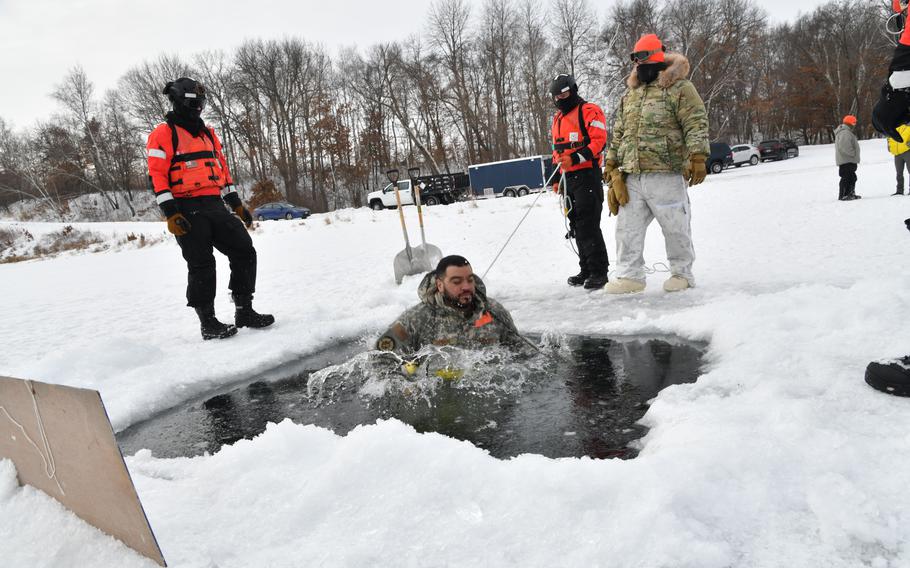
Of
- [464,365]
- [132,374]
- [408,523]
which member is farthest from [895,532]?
[132,374]

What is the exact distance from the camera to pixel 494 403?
3121 millimetres

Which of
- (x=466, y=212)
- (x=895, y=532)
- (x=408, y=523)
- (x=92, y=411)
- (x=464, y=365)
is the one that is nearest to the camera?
(x=895, y=532)

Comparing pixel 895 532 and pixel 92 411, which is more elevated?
pixel 92 411

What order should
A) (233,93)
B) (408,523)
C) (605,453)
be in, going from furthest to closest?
(233,93)
(605,453)
(408,523)

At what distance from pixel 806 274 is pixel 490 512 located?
4463 millimetres

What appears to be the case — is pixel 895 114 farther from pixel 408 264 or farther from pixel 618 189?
pixel 408 264

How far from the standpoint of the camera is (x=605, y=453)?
7.65ft

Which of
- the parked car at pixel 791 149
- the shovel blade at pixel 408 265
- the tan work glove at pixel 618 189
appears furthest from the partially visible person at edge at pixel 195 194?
the parked car at pixel 791 149

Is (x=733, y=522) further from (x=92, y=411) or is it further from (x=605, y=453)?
(x=92, y=411)

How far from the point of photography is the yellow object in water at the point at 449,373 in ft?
11.8

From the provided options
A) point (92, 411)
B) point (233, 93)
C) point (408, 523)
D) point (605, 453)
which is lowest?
point (605, 453)

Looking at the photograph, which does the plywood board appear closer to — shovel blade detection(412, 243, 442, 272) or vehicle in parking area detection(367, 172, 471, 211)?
shovel blade detection(412, 243, 442, 272)

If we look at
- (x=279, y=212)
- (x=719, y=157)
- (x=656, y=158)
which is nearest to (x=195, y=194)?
(x=656, y=158)

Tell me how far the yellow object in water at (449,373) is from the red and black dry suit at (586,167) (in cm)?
257
